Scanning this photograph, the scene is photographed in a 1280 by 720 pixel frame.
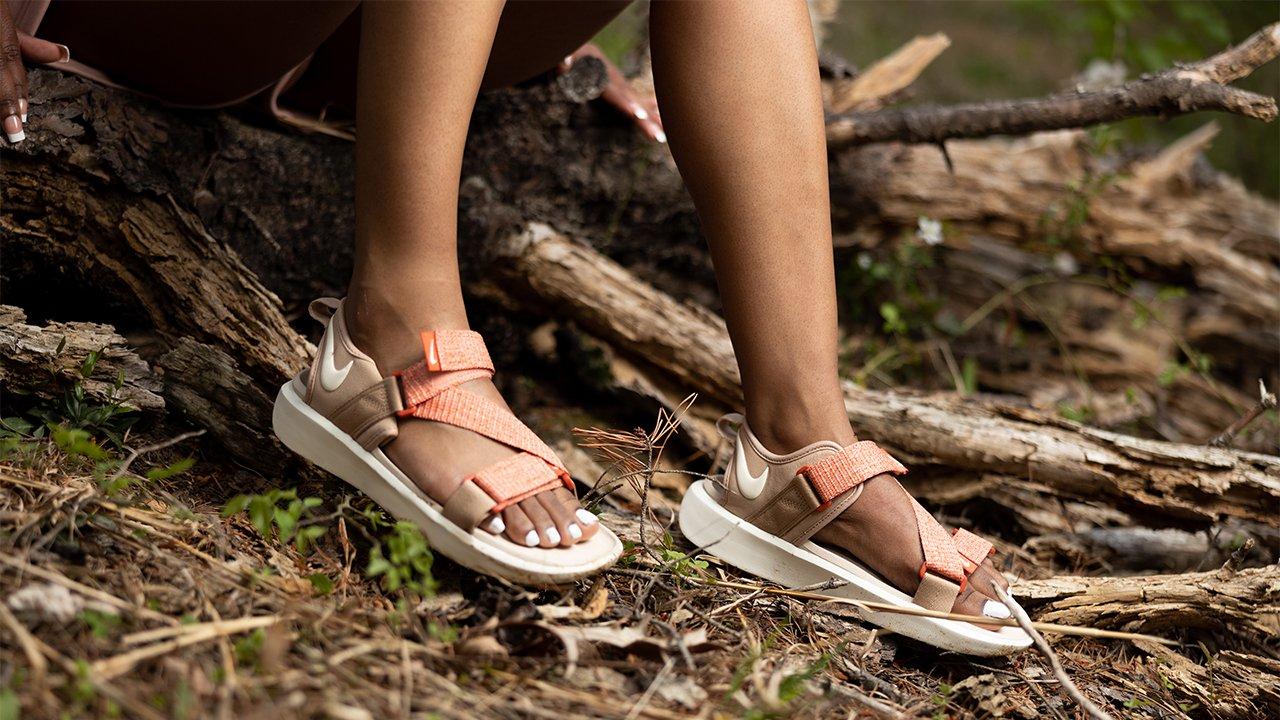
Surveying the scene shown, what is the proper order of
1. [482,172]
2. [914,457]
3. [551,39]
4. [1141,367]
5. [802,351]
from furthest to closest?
[1141,367] < [482,172] < [914,457] < [551,39] < [802,351]

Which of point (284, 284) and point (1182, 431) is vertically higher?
point (284, 284)

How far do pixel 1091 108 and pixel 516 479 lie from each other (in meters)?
1.68

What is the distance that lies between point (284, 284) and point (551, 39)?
74 cm

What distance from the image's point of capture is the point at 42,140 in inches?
56.6

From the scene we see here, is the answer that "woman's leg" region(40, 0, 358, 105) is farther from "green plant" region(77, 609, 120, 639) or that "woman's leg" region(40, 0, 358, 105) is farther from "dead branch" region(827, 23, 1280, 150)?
"dead branch" region(827, 23, 1280, 150)

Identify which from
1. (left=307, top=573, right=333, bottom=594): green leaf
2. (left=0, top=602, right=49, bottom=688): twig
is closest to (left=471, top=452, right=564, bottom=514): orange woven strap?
(left=307, top=573, right=333, bottom=594): green leaf

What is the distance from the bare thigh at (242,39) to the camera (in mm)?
1331

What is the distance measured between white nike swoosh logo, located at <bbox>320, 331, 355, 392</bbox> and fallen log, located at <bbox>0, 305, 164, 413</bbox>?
0.30 m

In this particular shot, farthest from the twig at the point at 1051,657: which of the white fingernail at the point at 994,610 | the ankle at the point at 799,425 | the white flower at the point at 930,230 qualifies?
the white flower at the point at 930,230

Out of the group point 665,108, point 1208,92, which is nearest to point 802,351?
point 665,108

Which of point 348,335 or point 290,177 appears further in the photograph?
point 290,177

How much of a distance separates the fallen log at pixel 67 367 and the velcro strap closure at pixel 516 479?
575mm

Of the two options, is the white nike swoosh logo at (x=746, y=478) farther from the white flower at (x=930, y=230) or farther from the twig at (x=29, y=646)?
the white flower at (x=930, y=230)

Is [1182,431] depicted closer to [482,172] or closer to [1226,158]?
[482,172]
